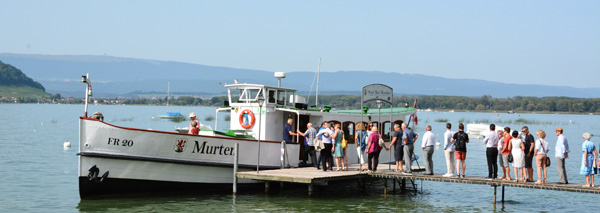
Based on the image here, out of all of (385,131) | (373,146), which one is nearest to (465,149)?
(373,146)

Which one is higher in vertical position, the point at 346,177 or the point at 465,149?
the point at 465,149

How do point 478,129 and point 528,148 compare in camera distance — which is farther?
point 478,129

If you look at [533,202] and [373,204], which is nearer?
[373,204]

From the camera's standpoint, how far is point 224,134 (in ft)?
67.2

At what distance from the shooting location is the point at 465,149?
1866cm

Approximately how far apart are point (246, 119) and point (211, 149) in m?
2.75

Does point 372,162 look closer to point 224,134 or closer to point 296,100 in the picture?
point 296,100

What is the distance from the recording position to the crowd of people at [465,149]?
16781 mm

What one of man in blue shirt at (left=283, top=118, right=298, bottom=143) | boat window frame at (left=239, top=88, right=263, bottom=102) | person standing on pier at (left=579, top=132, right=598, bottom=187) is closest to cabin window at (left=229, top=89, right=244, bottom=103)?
boat window frame at (left=239, top=88, right=263, bottom=102)

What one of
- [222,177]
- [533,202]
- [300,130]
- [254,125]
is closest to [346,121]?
[300,130]

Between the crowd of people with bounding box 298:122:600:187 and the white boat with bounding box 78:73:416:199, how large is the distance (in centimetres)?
103

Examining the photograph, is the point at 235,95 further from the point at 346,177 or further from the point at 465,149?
the point at 465,149

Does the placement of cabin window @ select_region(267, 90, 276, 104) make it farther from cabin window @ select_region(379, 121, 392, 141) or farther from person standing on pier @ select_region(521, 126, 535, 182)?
person standing on pier @ select_region(521, 126, 535, 182)

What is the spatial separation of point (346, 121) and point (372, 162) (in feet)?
6.57
